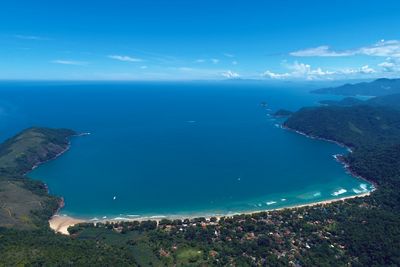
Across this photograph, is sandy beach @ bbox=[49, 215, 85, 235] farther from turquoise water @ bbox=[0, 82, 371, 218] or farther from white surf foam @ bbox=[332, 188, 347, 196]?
white surf foam @ bbox=[332, 188, 347, 196]

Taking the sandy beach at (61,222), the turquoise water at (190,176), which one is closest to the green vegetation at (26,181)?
the sandy beach at (61,222)

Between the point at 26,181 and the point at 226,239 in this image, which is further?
the point at 26,181

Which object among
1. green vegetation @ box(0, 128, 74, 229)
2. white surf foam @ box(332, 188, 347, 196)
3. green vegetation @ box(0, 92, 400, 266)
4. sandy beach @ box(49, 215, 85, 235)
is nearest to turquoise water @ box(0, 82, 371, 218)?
white surf foam @ box(332, 188, 347, 196)

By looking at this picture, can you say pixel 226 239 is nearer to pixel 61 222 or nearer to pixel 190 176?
pixel 61 222

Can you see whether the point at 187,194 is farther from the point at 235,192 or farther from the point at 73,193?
the point at 73,193

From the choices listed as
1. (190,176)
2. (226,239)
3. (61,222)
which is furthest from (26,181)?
(226,239)

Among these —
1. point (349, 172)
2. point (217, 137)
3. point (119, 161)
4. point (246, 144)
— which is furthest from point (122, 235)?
point (217, 137)

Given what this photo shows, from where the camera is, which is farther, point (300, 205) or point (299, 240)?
point (300, 205)

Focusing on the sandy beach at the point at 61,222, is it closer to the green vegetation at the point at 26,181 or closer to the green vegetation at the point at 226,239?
the green vegetation at the point at 26,181

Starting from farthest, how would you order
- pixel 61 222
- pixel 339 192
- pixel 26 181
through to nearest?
pixel 339 192, pixel 26 181, pixel 61 222
